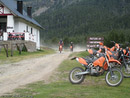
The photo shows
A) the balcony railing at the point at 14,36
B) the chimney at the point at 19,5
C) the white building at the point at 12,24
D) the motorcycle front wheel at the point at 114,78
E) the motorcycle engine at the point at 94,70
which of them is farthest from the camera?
the chimney at the point at 19,5

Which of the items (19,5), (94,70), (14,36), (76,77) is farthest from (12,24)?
(94,70)

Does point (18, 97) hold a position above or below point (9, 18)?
below

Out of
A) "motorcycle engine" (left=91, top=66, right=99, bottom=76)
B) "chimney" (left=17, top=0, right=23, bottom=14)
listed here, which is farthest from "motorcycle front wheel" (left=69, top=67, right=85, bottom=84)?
"chimney" (left=17, top=0, right=23, bottom=14)

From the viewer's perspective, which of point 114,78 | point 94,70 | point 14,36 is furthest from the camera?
point 14,36

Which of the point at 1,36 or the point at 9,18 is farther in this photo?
the point at 9,18

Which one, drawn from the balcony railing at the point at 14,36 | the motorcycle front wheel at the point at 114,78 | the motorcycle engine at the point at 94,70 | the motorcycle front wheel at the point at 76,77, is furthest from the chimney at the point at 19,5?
the motorcycle front wheel at the point at 114,78

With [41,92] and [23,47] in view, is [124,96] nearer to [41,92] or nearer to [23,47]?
[41,92]

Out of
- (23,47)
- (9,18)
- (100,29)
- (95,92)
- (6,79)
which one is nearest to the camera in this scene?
(95,92)

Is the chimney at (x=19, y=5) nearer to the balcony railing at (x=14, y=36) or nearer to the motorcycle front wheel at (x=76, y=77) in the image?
the balcony railing at (x=14, y=36)

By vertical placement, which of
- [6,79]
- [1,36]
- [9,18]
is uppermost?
[9,18]

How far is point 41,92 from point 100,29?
193822 mm

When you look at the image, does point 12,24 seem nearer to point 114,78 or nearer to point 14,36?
point 14,36

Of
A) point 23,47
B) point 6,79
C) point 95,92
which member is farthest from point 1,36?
point 95,92

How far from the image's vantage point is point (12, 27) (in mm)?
30344
